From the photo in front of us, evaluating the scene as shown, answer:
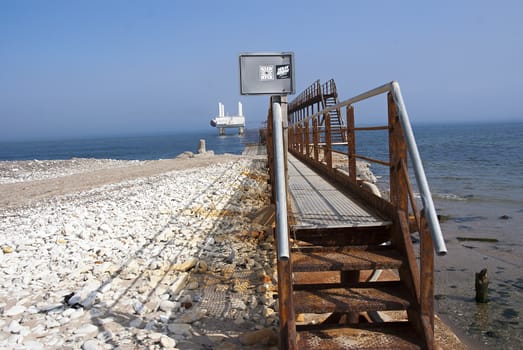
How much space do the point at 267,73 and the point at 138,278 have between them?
2.96m

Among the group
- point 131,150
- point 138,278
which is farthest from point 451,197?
point 131,150

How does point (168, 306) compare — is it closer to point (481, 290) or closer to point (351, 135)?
point (351, 135)

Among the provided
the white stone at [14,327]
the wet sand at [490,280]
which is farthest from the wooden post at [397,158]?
the white stone at [14,327]

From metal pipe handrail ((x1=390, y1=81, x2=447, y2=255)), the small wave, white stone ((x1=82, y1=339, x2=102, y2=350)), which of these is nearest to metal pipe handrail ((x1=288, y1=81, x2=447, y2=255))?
→ metal pipe handrail ((x1=390, y1=81, x2=447, y2=255))

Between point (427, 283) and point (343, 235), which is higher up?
point (343, 235)

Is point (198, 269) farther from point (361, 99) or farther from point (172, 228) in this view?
point (361, 99)

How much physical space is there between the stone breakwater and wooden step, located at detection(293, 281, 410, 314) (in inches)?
28.5

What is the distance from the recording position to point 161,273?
5852 millimetres

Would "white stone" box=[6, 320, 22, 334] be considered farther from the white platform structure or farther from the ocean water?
the white platform structure

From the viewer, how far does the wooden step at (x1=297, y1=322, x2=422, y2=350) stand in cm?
322

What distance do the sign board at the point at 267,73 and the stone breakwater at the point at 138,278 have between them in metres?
2.21

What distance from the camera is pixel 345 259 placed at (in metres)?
3.62

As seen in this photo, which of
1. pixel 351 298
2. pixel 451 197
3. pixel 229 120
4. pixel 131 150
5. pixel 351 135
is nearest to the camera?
pixel 351 298

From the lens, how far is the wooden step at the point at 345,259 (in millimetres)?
3479
